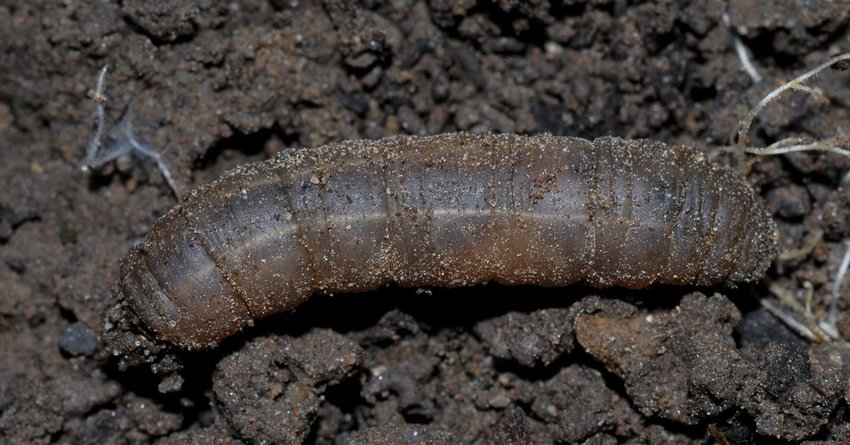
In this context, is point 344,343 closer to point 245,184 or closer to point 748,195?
point 245,184

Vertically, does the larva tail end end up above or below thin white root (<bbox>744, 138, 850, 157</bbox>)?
below

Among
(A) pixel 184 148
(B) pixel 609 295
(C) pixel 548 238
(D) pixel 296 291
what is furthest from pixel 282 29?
(B) pixel 609 295

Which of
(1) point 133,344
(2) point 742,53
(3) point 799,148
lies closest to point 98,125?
(1) point 133,344

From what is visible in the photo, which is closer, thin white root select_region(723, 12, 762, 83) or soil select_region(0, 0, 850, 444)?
soil select_region(0, 0, 850, 444)

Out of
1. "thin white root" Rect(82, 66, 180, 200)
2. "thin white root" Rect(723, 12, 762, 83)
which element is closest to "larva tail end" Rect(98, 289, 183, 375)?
"thin white root" Rect(82, 66, 180, 200)

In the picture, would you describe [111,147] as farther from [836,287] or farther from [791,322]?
[836,287]

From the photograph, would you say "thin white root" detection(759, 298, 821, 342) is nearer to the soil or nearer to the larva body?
the soil
